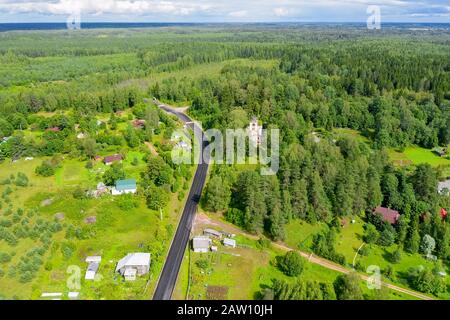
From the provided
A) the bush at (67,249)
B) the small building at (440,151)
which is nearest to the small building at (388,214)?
the small building at (440,151)

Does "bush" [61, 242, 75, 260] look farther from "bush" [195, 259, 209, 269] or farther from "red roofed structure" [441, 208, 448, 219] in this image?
"red roofed structure" [441, 208, 448, 219]

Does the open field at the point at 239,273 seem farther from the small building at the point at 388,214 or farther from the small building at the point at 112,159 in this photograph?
the small building at the point at 112,159

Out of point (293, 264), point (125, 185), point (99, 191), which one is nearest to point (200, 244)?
point (293, 264)

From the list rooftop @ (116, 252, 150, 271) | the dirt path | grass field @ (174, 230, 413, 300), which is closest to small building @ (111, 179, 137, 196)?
the dirt path

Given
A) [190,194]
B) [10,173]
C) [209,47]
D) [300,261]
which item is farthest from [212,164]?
[209,47]

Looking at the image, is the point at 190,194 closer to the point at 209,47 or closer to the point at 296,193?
the point at 296,193

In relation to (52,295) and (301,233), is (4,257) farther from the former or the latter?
(301,233)
